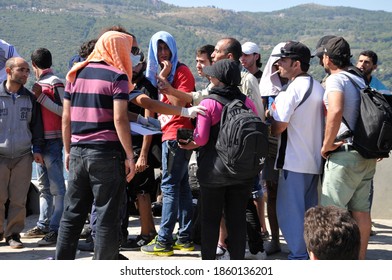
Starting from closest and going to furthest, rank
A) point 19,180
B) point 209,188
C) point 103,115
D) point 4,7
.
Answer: point 103,115, point 209,188, point 19,180, point 4,7

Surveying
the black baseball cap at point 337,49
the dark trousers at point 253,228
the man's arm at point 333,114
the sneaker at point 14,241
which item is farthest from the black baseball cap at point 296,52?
the sneaker at point 14,241

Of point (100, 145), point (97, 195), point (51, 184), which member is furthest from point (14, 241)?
point (100, 145)

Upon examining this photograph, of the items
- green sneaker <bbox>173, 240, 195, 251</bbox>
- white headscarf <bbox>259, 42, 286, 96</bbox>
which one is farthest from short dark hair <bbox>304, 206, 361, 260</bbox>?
white headscarf <bbox>259, 42, 286, 96</bbox>

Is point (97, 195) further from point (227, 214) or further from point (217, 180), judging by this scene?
point (227, 214)

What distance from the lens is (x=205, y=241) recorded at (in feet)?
18.0

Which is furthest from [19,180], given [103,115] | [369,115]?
[369,115]

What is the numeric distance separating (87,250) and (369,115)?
2.82 m

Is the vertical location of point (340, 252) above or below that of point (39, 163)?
above

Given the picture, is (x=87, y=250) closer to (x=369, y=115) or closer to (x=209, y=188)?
(x=209, y=188)

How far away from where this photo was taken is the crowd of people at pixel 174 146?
199 inches

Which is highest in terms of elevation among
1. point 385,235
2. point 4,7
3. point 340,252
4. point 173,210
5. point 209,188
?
point 340,252

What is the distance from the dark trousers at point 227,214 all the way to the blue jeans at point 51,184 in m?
2.13

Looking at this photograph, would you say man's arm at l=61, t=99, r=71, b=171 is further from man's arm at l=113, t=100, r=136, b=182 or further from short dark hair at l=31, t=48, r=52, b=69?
short dark hair at l=31, t=48, r=52, b=69
